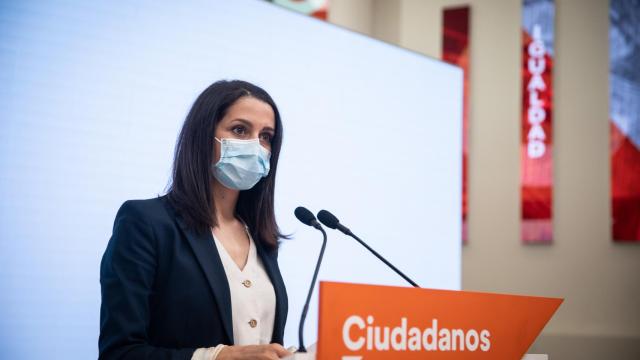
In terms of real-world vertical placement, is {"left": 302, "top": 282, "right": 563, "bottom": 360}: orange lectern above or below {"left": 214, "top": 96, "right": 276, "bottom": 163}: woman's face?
below

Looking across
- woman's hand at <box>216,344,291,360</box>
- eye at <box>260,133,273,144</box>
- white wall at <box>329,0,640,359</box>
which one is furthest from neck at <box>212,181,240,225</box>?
white wall at <box>329,0,640,359</box>

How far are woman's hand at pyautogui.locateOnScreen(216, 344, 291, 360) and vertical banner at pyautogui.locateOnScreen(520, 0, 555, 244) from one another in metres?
3.54

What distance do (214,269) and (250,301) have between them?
0.16 meters

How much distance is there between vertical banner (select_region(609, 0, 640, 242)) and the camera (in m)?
4.28

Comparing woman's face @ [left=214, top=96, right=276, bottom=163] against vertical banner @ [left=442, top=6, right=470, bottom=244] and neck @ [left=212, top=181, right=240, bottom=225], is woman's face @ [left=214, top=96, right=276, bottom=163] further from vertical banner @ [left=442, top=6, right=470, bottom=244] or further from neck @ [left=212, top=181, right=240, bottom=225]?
vertical banner @ [left=442, top=6, right=470, bottom=244]

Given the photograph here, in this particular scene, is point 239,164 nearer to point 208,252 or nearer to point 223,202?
→ point 223,202

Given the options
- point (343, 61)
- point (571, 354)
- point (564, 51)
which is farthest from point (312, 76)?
point (571, 354)

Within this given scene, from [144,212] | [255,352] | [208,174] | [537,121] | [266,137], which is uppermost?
[537,121]

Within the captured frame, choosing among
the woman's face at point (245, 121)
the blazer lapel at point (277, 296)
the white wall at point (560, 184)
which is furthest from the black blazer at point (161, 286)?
the white wall at point (560, 184)

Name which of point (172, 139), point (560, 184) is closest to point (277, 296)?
point (172, 139)

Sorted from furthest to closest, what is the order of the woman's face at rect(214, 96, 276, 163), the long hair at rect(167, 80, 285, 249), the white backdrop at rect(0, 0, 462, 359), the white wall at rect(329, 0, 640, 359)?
1. the white wall at rect(329, 0, 640, 359)
2. the white backdrop at rect(0, 0, 462, 359)
3. the woman's face at rect(214, 96, 276, 163)
4. the long hair at rect(167, 80, 285, 249)

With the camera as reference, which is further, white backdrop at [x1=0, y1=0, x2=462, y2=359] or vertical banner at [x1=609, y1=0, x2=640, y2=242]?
vertical banner at [x1=609, y1=0, x2=640, y2=242]

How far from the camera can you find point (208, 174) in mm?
1873

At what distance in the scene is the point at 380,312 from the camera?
51.8 inches
